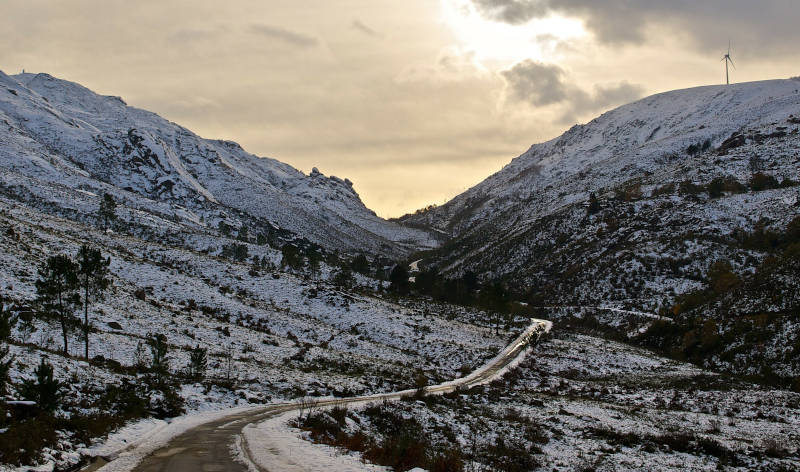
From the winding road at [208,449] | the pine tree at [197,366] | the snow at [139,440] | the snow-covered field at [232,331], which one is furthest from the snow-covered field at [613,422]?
the pine tree at [197,366]

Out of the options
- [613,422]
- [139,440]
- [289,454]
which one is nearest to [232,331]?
[139,440]

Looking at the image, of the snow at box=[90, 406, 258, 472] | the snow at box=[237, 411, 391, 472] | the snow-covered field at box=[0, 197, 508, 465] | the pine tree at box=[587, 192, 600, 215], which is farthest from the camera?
the pine tree at box=[587, 192, 600, 215]

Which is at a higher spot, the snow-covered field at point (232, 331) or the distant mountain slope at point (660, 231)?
the distant mountain slope at point (660, 231)

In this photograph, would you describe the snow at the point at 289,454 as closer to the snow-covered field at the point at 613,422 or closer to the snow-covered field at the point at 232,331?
the snow-covered field at the point at 613,422

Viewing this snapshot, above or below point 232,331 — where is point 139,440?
above

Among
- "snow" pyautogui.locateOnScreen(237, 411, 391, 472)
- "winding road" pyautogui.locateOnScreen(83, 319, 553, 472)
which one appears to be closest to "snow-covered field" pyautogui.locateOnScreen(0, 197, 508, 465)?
"winding road" pyautogui.locateOnScreen(83, 319, 553, 472)

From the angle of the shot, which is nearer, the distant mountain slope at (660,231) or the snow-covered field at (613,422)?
the snow-covered field at (613,422)

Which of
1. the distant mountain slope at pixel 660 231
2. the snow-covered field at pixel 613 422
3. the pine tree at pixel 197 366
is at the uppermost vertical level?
the distant mountain slope at pixel 660 231

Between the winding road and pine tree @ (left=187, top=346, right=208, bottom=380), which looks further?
pine tree @ (left=187, top=346, right=208, bottom=380)

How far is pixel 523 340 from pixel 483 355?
41.7 ft

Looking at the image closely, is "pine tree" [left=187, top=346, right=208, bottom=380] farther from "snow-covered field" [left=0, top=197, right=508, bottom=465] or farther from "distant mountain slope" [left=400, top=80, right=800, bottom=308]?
"distant mountain slope" [left=400, top=80, right=800, bottom=308]

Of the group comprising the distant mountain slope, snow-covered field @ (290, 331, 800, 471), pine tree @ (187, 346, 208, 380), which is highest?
the distant mountain slope

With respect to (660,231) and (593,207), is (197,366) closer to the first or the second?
(660,231)

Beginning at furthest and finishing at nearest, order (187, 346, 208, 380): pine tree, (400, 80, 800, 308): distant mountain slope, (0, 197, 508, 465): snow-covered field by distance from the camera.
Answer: (400, 80, 800, 308): distant mountain slope, (187, 346, 208, 380): pine tree, (0, 197, 508, 465): snow-covered field
